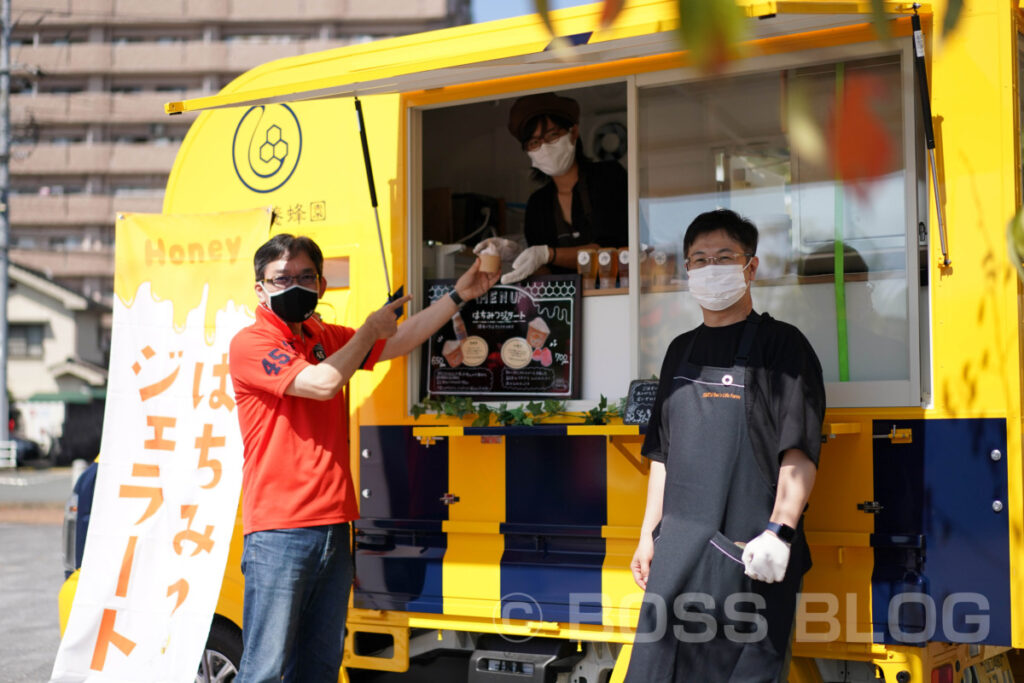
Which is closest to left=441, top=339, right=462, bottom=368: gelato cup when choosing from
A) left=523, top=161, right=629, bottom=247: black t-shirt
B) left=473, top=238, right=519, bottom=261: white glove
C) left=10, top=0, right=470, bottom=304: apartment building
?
left=473, top=238, right=519, bottom=261: white glove

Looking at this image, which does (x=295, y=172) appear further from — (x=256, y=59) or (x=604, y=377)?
(x=256, y=59)

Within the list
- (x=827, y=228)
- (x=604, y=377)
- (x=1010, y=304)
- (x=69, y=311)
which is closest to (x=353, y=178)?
(x=604, y=377)

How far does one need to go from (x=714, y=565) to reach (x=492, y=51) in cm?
192

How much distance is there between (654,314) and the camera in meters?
4.24

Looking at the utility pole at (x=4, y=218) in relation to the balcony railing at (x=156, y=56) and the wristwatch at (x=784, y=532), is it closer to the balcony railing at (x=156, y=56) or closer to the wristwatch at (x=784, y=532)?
the balcony railing at (x=156, y=56)

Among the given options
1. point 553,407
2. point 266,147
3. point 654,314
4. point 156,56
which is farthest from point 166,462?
point 156,56

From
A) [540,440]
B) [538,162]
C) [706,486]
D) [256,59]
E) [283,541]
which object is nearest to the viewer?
[706,486]

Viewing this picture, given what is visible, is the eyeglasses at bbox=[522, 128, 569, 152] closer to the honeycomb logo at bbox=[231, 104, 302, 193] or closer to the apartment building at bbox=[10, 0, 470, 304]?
the honeycomb logo at bbox=[231, 104, 302, 193]

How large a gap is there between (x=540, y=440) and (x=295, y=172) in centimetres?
168

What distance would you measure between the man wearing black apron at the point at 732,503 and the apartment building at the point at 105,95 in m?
55.6

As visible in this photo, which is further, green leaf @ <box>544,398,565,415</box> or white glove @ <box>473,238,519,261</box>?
white glove @ <box>473,238,519,261</box>

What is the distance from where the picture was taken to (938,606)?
11.4ft

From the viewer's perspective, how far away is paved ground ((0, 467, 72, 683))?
23.2ft

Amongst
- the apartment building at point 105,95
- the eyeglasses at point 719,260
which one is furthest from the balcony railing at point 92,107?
the eyeglasses at point 719,260
